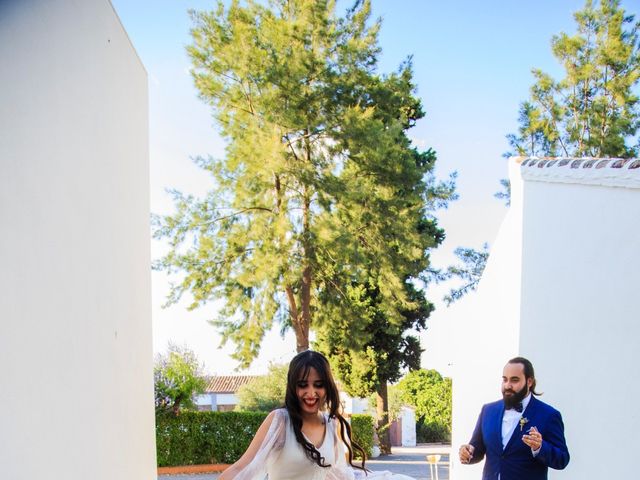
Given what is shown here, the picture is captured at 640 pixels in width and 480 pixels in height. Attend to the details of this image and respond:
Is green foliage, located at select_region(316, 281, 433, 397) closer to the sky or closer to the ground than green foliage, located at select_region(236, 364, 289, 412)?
closer to the sky

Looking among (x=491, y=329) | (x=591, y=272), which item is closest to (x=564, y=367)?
(x=591, y=272)

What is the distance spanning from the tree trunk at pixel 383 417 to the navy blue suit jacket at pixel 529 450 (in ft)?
52.8

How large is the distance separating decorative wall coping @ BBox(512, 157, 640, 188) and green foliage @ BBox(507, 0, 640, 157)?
1347 centimetres

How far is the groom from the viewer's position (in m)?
3.52

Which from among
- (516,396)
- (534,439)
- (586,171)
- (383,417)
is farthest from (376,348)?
(534,439)

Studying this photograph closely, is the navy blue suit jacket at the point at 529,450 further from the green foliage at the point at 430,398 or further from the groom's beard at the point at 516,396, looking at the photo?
the green foliage at the point at 430,398

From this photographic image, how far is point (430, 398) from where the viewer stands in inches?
953

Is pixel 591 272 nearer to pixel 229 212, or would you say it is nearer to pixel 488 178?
pixel 229 212

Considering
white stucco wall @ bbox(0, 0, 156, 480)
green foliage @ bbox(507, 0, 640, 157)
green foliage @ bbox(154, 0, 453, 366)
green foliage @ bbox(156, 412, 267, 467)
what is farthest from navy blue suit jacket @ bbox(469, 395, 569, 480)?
green foliage @ bbox(507, 0, 640, 157)

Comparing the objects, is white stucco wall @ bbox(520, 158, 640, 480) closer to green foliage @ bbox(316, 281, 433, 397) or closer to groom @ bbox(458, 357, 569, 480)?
groom @ bbox(458, 357, 569, 480)

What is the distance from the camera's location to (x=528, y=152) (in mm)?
19188

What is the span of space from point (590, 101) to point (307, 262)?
8741 millimetres

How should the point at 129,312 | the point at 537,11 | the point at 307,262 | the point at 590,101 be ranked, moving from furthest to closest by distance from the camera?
the point at 590,101, the point at 537,11, the point at 307,262, the point at 129,312

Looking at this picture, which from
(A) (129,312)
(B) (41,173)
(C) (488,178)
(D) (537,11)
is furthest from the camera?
(C) (488,178)
